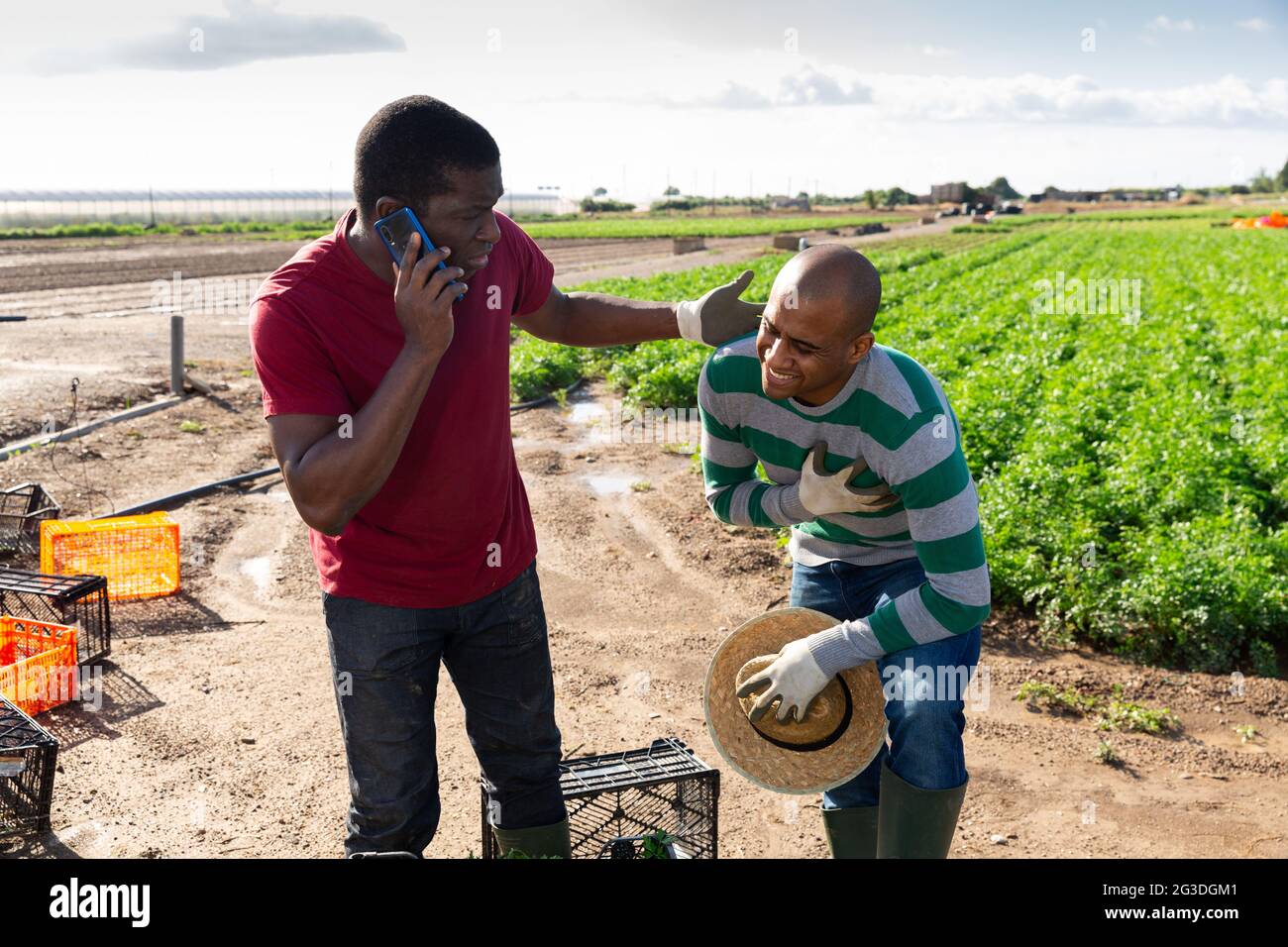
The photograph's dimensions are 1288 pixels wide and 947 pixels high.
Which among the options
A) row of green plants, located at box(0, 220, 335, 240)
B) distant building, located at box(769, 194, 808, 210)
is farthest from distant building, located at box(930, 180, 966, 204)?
row of green plants, located at box(0, 220, 335, 240)

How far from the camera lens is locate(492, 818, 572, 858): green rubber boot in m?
3.00

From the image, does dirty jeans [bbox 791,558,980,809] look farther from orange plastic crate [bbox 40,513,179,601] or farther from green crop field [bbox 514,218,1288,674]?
orange plastic crate [bbox 40,513,179,601]

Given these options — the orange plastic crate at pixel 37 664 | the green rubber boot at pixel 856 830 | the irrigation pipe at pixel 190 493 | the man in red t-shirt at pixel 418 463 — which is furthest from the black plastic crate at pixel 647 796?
the irrigation pipe at pixel 190 493

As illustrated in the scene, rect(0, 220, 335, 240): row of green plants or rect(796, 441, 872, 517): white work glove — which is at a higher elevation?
rect(0, 220, 335, 240): row of green plants

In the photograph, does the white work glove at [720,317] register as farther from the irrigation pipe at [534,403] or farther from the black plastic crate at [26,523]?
the irrigation pipe at [534,403]

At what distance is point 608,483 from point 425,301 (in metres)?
6.46

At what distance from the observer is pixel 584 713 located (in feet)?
16.5

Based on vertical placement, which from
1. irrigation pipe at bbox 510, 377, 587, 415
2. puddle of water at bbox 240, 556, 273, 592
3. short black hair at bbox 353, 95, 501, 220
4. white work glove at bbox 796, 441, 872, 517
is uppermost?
short black hair at bbox 353, 95, 501, 220

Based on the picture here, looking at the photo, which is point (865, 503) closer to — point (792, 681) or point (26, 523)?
point (792, 681)

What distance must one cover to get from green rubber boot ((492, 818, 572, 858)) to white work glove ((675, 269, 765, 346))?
146cm

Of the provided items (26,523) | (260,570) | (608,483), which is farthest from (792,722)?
(608,483)
